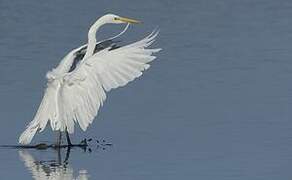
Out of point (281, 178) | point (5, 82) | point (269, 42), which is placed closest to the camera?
point (281, 178)

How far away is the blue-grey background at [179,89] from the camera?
34.9 ft


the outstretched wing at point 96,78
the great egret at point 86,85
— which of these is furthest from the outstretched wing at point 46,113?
the outstretched wing at point 96,78

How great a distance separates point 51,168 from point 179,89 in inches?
120

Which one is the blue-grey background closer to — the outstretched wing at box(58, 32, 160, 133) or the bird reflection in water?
the bird reflection in water

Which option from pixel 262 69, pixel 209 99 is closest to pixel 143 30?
pixel 262 69

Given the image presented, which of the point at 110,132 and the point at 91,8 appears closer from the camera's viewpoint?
the point at 110,132

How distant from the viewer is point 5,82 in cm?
1421

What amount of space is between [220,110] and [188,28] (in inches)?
195

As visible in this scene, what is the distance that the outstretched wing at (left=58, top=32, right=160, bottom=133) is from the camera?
1131 cm

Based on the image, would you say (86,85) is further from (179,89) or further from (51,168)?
(179,89)

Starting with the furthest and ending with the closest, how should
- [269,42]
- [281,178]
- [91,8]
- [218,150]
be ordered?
[91,8], [269,42], [218,150], [281,178]

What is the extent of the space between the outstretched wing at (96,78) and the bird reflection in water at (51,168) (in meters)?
0.40

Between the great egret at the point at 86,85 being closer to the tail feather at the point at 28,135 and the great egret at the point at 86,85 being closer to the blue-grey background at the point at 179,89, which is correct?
the tail feather at the point at 28,135

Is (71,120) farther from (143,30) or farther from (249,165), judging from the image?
(143,30)
